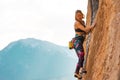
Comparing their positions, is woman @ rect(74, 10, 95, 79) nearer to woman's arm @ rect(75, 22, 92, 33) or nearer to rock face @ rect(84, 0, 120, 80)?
woman's arm @ rect(75, 22, 92, 33)

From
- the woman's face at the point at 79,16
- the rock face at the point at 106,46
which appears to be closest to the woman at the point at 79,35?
the woman's face at the point at 79,16

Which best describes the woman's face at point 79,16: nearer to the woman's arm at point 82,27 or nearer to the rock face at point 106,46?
the woman's arm at point 82,27

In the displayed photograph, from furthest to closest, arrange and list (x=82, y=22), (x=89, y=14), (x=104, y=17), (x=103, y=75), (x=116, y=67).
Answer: (x=89, y=14) < (x=82, y=22) < (x=104, y=17) < (x=103, y=75) < (x=116, y=67)

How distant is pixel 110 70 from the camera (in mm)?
13086

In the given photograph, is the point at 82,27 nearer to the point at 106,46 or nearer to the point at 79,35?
the point at 79,35

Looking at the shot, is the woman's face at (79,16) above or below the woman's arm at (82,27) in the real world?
above

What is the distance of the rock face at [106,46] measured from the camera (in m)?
13.1

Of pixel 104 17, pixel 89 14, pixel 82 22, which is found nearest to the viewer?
pixel 104 17

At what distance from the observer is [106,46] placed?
1408 cm

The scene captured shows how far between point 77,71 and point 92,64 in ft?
3.01

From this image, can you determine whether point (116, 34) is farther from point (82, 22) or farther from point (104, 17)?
point (82, 22)

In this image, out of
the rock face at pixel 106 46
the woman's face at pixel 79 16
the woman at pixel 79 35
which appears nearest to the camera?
the rock face at pixel 106 46

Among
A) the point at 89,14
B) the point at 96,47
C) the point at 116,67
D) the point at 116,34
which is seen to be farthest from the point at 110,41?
the point at 89,14

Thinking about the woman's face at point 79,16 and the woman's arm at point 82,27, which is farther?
the woman's face at point 79,16
